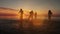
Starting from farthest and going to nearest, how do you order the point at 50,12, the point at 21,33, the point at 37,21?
the point at 37,21
the point at 50,12
the point at 21,33

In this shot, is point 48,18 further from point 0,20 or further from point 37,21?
point 0,20

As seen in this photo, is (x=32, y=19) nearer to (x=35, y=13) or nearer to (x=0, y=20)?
(x=35, y=13)

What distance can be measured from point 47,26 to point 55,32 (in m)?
1.15

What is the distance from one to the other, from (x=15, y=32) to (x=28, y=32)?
0.50m

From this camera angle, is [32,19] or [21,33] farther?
[32,19]

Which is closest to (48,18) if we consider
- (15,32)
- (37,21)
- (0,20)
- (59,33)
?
(37,21)

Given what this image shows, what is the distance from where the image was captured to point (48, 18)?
293 inches

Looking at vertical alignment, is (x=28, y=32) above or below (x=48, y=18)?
below

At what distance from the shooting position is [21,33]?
629 centimetres

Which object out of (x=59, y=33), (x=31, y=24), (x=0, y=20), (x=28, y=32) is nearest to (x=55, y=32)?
(x=59, y=33)

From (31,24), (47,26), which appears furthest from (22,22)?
(47,26)

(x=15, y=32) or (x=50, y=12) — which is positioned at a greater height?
(x=50, y=12)

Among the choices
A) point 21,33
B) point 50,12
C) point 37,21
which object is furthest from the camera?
point 37,21

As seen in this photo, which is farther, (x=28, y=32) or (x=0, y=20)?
(x=0, y=20)
